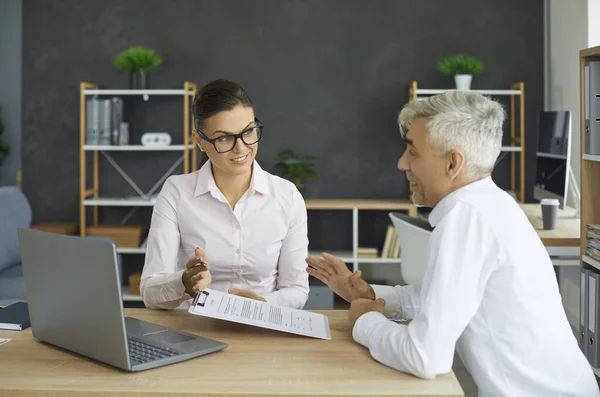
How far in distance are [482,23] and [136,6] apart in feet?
8.55

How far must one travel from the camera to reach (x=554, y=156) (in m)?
4.27

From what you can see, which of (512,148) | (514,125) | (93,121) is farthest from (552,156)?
(93,121)

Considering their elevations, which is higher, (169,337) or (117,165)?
(117,165)

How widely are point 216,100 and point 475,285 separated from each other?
3.73 ft

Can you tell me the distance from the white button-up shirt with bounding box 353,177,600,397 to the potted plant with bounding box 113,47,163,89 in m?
3.87

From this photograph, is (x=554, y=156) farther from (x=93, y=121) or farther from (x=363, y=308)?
(x=93, y=121)

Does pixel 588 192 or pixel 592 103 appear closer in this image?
pixel 592 103

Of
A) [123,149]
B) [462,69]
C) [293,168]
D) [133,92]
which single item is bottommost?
[293,168]

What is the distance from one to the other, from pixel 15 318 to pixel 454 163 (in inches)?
47.9

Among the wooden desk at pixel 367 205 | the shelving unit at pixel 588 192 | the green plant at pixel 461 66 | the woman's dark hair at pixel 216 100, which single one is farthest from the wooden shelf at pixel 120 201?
the shelving unit at pixel 588 192

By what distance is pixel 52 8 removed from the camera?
5.54 meters

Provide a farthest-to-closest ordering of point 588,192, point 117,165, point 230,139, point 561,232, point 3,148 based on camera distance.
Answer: point 3,148 → point 117,165 → point 561,232 → point 588,192 → point 230,139

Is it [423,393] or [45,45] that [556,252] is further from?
[45,45]

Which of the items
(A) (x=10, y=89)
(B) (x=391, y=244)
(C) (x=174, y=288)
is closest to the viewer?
(C) (x=174, y=288)
